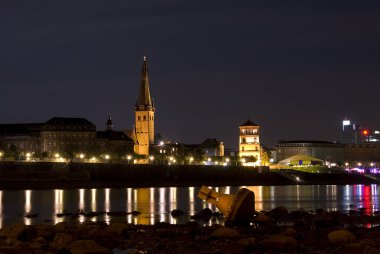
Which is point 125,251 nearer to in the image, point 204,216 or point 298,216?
point 298,216

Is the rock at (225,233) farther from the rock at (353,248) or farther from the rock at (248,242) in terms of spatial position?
the rock at (353,248)

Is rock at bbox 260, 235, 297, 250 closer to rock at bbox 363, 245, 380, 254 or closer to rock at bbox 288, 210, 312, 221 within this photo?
rock at bbox 363, 245, 380, 254

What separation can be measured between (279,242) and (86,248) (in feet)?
27.9

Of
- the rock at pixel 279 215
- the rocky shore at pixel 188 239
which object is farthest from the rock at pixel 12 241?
the rock at pixel 279 215

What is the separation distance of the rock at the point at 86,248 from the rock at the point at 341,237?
35.6 feet

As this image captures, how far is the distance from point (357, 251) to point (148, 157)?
538ft

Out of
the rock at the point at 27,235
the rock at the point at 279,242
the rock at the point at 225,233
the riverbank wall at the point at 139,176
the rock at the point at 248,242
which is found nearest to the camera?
the rock at the point at 248,242

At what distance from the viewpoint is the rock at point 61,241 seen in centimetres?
3425

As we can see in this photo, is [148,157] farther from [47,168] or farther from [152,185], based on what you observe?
[47,168]

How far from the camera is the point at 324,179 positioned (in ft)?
569

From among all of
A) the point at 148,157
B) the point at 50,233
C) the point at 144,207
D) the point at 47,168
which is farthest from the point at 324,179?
the point at 50,233

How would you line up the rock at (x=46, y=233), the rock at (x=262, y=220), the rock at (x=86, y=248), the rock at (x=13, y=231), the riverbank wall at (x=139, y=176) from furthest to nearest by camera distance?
1. the riverbank wall at (x=139, y=176)
2. the rock at (x=262, y=220)
3. the rock at (x=46, y=233)
4. the rock at (x=13, y=231)
5. the rock at (x=86, y=248)


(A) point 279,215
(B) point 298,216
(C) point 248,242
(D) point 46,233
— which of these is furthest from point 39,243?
(B) point 298,216

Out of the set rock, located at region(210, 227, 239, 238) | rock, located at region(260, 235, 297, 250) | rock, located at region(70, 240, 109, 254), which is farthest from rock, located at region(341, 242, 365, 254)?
rock, located at region(70, 240, 109, 254)
